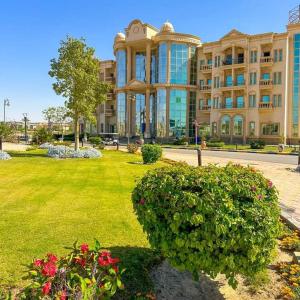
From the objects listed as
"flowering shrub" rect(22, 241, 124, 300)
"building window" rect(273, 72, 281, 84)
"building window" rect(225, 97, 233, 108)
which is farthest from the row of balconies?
"flowering shrub" rect(22, 241, 124, 300)

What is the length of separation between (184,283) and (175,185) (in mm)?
1750

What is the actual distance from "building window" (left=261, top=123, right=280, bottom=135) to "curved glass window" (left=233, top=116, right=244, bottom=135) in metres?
3.31

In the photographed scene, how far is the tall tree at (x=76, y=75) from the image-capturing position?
27875 millimetres

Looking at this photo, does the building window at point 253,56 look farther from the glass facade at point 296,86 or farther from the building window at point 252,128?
the building window at point 252,128

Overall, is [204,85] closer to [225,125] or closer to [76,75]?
[225,125]

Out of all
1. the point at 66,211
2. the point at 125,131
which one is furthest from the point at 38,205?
the point at 125,131

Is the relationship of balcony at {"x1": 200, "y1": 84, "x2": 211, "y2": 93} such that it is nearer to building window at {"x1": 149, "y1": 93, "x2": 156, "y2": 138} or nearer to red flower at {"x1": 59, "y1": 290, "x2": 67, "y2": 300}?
building window at {"x1": 149, "y1": 93, "x2": 156, "y2": 138}

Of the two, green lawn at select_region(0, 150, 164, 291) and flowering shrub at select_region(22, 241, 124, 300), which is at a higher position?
flowering shrub at select_region(22, 241, 124, 300)

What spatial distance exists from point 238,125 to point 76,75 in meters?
35.6

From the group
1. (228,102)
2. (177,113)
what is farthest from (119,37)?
(228,102)

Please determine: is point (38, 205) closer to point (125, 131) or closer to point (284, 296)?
point (284, 296)

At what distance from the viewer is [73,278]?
3.99 metres

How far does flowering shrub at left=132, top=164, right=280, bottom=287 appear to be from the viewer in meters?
4.29

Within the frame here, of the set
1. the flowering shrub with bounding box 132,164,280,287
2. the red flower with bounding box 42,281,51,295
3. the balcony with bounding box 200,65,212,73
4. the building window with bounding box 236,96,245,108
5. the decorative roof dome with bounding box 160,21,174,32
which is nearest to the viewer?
the red flower with bounding box 42,281,51,295
